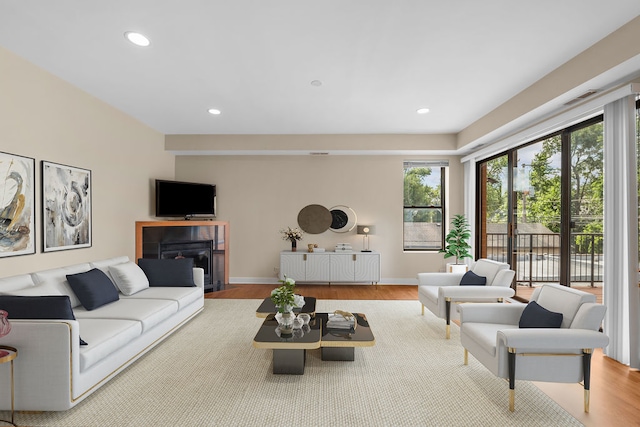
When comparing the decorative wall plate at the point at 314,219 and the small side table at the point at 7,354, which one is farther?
the decorative wall plate at the point at 314,219

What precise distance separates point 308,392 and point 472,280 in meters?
2.53

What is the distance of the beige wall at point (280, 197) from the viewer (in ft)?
21.7

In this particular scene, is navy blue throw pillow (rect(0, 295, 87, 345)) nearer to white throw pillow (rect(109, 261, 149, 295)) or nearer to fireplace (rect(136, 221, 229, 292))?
white throw pillow (rect(109, 261, 149, 295))

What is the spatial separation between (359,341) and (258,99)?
3155mm

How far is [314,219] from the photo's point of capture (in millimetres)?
6637

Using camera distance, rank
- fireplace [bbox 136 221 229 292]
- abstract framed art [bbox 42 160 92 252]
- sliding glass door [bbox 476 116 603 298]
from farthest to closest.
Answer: fireplace [bbox 136 221 229 292]
sliding glass door [bbox 476 116 603 298]
abstract framed art [bbox 42 160 92 252]

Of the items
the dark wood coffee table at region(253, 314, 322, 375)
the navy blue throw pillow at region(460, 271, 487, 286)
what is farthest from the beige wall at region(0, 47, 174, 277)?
the navy blue throw pillow at region(460, 271, 487, 286)

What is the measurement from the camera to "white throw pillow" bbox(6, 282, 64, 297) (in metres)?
2.63

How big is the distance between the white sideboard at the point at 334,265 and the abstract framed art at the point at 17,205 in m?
3.72

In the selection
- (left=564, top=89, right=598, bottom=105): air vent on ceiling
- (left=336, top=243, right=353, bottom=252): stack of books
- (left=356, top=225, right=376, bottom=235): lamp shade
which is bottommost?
(left=336, top=243, right=353, bottom=252): stack of books

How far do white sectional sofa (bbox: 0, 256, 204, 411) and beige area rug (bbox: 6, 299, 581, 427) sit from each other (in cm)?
13

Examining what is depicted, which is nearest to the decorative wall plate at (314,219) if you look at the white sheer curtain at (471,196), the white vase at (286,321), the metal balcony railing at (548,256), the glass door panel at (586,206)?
the white sheer curtain at (471,196)

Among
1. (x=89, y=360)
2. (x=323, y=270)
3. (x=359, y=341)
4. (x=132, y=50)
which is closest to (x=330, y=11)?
(x=132, y=50)

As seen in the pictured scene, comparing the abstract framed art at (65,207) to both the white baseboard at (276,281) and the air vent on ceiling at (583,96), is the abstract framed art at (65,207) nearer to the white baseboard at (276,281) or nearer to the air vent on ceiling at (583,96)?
the white baseboard at (276,281)
